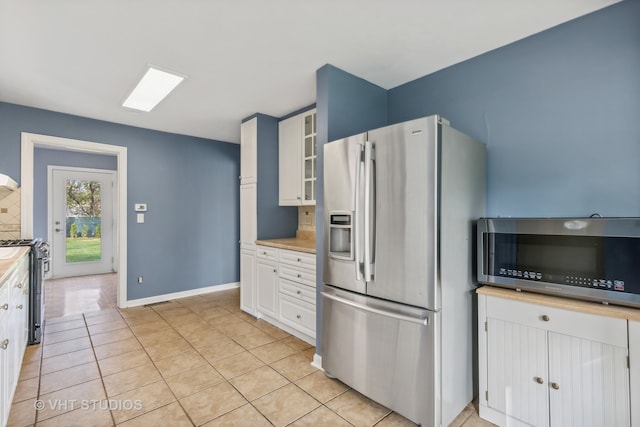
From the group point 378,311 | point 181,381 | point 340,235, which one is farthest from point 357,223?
point 181,381

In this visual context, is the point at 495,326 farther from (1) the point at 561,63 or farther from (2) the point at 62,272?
(2) the point at 62,272

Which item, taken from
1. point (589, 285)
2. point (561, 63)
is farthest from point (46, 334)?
point (561, 63)

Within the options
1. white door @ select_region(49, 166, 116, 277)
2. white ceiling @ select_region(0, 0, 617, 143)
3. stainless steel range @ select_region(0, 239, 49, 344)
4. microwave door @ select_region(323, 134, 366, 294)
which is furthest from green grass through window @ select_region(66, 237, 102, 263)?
microwave door @ select_region(323, 134, 366, 294)

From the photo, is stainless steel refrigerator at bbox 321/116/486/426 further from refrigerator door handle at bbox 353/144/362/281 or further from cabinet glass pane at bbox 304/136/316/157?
cabinet glass pane at bbox 304/136/316/157

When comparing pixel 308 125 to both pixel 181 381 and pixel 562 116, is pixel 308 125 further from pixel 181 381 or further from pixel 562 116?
pixel 181 381

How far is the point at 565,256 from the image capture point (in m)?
1.68

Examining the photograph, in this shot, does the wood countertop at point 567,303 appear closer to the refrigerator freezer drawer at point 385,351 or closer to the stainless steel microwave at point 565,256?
the stainless steel microwave at point 565,256

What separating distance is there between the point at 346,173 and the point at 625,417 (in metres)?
1.87

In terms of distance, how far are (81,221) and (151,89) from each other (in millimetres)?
4423

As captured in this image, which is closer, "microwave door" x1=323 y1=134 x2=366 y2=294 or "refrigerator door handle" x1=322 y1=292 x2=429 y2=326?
"refrigerator door handle" x1=322 y1=292 x2=429 y2=326

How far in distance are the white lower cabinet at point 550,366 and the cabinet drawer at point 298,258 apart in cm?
137

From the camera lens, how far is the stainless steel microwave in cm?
150

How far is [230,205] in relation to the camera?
16.8ft

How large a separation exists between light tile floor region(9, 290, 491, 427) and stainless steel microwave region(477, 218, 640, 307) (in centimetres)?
92
